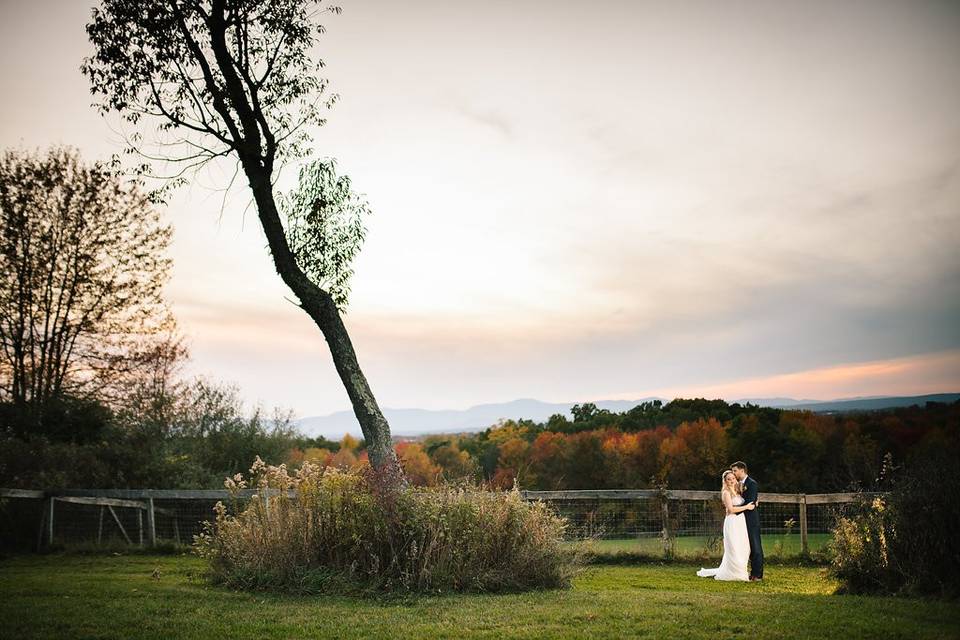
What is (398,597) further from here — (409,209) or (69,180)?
(69,180)

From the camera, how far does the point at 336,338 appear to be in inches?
544

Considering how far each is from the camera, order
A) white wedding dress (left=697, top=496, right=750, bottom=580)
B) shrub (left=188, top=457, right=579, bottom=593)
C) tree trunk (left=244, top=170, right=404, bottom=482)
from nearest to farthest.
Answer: shrub (left=188, top=457, right=579, bottom=593), white wedding dress (left=697, top=496, right=750, bottom=580), tree trunk (left=244, top=170, right=404, bottom=482)

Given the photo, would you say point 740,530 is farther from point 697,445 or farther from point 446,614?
point 697,445

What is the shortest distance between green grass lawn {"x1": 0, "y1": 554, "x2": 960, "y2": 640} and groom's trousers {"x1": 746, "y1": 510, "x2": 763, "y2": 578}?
1988 millimetres

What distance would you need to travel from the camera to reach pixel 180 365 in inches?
1016

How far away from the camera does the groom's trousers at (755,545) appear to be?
41.8ft

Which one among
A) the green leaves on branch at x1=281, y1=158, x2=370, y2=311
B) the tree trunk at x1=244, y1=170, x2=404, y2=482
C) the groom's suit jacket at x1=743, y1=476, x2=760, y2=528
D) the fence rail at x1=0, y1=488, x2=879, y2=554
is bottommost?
the fence rail at x1=0, y1=488, x2=879, y2=554

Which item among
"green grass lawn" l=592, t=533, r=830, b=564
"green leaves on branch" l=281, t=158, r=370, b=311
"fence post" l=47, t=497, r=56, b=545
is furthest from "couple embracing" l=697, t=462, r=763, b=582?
"fence post" l=47, t=497, r=56, b=545

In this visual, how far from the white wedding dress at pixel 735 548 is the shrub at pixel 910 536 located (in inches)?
110

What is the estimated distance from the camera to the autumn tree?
69.2 feet

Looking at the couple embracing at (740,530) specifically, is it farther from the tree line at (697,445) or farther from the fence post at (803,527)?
the tree line at (697,445)

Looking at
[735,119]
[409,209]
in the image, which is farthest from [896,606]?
[409,209]

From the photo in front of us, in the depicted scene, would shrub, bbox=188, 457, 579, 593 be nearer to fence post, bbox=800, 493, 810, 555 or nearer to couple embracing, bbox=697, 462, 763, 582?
couple embracing, bbox=697, 462, 763, 582

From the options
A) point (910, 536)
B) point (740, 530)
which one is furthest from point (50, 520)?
point (910, 536)
